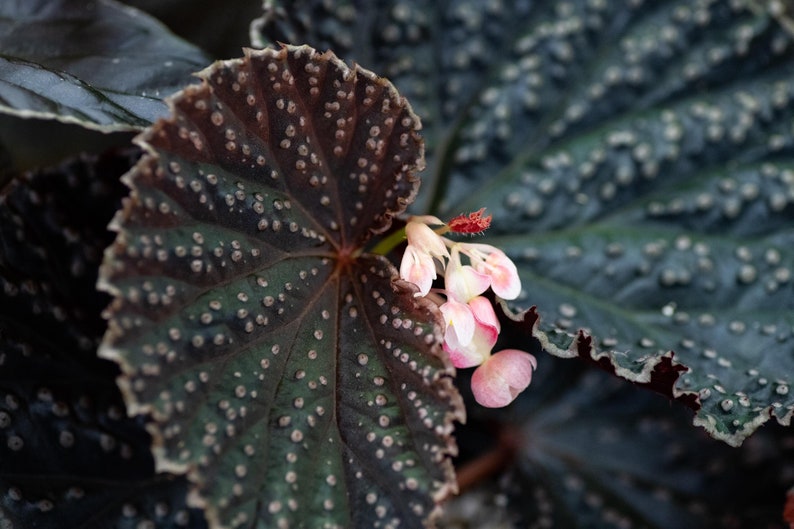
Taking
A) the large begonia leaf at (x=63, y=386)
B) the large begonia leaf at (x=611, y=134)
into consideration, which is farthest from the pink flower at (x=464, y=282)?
the large begonia leaf at (x=63, y=386)

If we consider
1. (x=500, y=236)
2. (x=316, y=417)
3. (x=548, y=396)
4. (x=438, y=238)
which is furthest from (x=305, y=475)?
(x=548, y=396)

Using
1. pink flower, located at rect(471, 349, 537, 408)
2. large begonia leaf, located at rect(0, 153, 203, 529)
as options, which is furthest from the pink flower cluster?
large begonia leaf, located at rect(0, 153, 203, 529)

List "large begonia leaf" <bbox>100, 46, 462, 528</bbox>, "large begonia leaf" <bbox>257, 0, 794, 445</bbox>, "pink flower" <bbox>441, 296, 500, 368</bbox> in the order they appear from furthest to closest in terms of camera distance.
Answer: "large begonia leaf" <bbox>257, 0, 794, 445</bbox> < "pink flower" <bbox>441, 296, 500, 368</bbox> < "large begonia leaf" <bbox>100, 46, 462, 528</bbox>

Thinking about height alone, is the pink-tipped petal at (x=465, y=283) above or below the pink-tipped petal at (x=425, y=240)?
below

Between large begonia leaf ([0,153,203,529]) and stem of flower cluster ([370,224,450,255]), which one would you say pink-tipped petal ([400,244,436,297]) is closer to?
stem of flower cluster ([370,224,450,255])

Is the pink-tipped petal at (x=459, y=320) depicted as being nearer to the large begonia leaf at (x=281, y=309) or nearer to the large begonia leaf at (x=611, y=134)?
the large begonia leaf at (x=281, y=309)

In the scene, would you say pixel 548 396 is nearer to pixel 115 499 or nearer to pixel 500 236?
pixel 500 236
